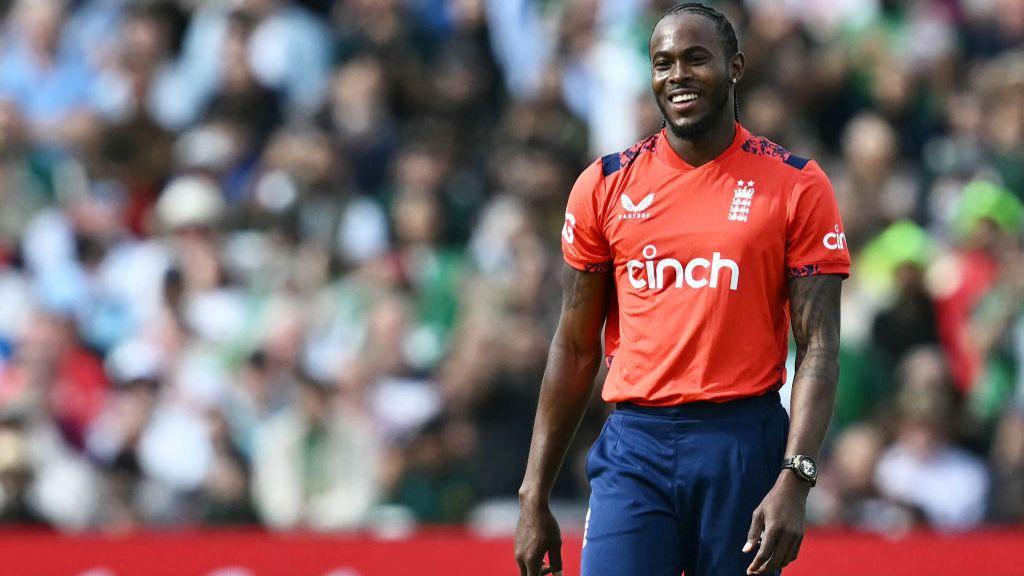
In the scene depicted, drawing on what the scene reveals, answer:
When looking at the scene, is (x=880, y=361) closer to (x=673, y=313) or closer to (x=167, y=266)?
(x=167, y=266)

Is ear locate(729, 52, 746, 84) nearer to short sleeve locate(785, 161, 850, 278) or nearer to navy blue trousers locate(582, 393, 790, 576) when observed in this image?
short sleeve locate(785, 161, 850, 278)

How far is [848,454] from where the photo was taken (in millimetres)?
8773

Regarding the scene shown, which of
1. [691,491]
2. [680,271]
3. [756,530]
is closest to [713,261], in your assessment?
[680,271]

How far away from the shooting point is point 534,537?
449 cm

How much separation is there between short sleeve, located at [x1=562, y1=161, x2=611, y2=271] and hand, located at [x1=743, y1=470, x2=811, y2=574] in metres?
0.82

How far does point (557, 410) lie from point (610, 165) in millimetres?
692

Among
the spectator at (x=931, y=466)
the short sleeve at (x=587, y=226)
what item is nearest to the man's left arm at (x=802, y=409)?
the short sleeve at (x=587, y=226)

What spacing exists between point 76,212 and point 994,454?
19.4 feet

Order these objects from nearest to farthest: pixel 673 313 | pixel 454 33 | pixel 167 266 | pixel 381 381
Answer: pixel 673 313 → pixel 381 381 → pixel 167 266 → pixel 454 33

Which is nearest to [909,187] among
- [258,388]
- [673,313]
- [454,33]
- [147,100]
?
[454,33]

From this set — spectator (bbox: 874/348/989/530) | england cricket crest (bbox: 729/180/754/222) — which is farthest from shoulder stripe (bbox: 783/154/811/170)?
spectator (bbox: 874/348/989/530)

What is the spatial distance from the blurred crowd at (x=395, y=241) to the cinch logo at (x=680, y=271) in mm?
4358

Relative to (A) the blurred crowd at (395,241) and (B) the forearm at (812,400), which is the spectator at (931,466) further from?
(B) the forearm at (812,400)

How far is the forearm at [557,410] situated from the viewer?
4.52m
